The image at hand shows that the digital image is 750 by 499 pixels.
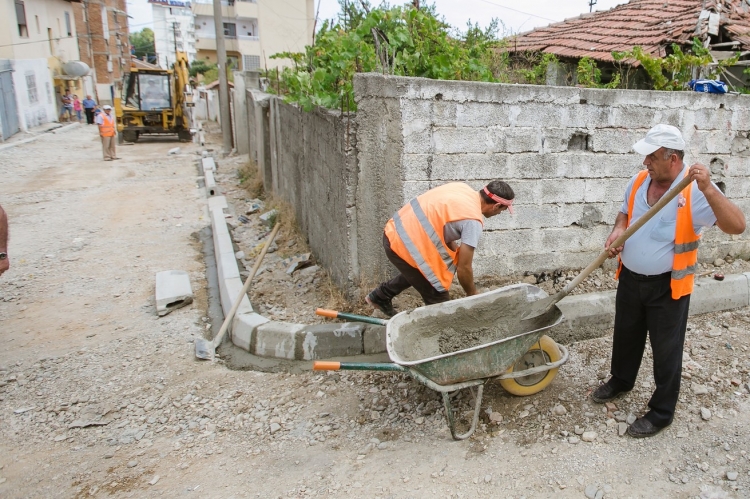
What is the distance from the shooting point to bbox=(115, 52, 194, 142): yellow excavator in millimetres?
19500

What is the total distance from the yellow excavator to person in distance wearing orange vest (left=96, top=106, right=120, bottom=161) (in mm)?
3462

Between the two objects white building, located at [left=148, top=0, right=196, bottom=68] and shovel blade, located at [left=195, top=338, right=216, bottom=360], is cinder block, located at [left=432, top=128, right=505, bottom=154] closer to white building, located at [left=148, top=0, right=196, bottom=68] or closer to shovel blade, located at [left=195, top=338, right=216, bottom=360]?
shovel blade, located at [left=195, top=338, right=216, bottom=360]

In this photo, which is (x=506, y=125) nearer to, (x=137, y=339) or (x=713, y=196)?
(x=713, y=196)

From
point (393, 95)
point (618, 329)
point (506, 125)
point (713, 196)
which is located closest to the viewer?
point (713, 196)

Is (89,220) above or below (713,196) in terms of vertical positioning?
below

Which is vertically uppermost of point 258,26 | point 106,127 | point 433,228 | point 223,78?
point 258,26

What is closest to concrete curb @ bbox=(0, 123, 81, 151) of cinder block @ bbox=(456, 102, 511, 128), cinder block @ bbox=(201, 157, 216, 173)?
cinder block @ bbox=(201, 157, 216, 173)

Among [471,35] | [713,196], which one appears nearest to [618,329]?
[713,196]

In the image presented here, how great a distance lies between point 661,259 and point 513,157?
1815mm

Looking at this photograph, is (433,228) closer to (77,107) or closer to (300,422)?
(300,422)

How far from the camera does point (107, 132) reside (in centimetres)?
1517

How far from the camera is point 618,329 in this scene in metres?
3.55

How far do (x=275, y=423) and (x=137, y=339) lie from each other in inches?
78.4

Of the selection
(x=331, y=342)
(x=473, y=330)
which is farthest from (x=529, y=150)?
(x=331, y=342)
